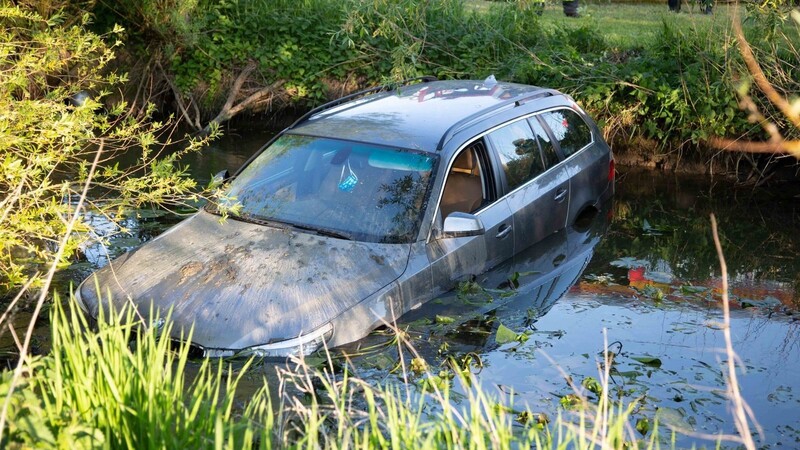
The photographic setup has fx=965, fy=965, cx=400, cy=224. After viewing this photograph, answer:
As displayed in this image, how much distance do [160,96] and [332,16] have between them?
9.11 ft

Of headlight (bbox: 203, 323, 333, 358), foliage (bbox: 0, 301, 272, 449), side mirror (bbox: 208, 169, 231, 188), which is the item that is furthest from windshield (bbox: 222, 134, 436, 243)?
foliage (bbox: 0, 301, 272, 449)

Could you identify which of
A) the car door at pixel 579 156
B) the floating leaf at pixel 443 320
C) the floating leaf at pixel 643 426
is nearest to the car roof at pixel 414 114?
the car door at pixel 579 156

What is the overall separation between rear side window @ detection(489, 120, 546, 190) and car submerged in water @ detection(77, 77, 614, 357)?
2cm

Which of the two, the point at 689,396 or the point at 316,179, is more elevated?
the point at 316,179

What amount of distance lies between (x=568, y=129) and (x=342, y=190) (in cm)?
289

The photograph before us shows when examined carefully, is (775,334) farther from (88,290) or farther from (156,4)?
(156,4)

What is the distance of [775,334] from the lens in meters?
6.92

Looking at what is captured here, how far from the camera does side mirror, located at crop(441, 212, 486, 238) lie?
6691 millimetres

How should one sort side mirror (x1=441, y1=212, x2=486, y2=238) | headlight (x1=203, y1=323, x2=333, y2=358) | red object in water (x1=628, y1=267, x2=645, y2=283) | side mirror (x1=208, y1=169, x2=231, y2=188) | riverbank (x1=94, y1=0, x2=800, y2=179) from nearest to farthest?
headlight (x1=203, y1=323, x2=333, y2=358)
side mirror (x1=208, y1=169, x2=231, y2=188)
side mirror (x1=441, y1=212, x2=486, y2=238)
red object in water (x1=628, y1=267, x2=645, y2=283)
riverbank (x1=94, y1=0, x2=800, y2=179)

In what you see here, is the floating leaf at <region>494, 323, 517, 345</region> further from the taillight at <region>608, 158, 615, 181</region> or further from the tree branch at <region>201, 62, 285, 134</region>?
the tree branch at <region>201, 62, 285, 134</region>

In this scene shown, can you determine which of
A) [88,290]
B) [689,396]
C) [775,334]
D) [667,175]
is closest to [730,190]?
[667,175]

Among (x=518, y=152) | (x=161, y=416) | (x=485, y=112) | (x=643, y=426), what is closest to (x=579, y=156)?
(x=518, y=152)

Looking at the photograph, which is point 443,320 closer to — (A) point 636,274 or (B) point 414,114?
(B) point 414,114

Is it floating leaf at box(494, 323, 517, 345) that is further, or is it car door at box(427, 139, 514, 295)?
car door at box(427, 139, 514, 295)
